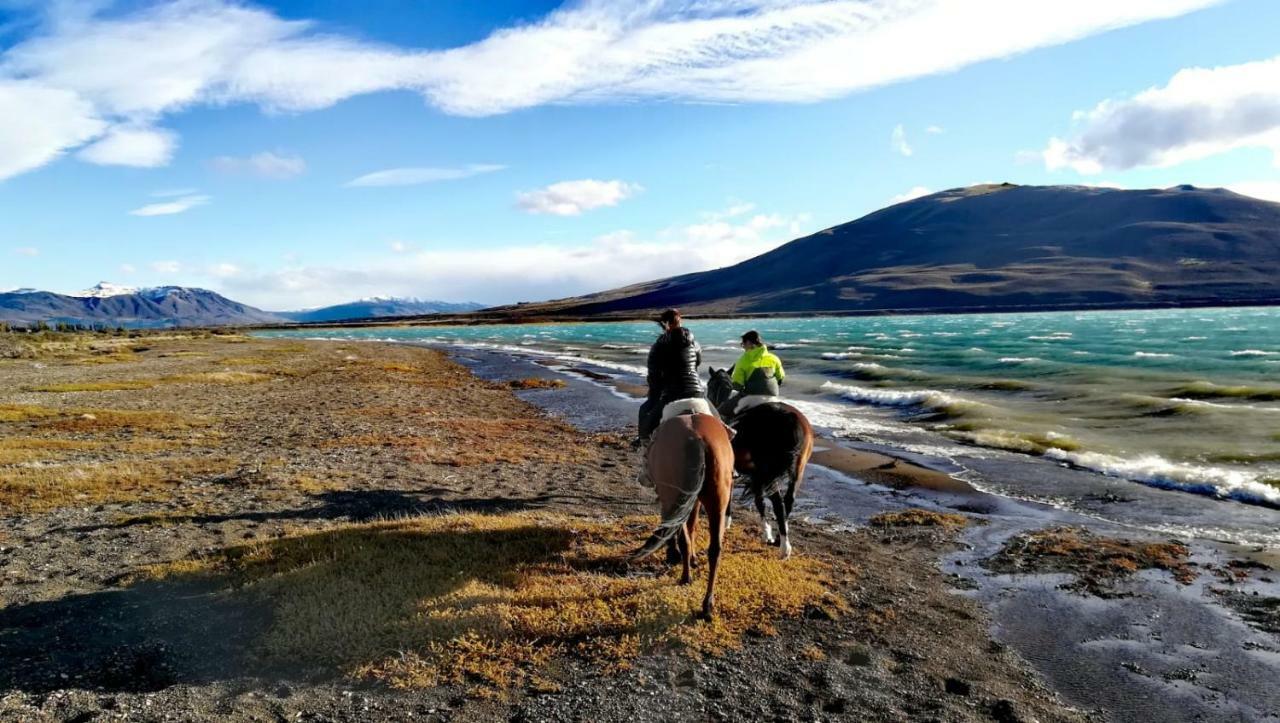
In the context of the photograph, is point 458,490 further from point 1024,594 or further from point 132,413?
point 132,413

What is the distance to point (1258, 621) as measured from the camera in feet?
32.7

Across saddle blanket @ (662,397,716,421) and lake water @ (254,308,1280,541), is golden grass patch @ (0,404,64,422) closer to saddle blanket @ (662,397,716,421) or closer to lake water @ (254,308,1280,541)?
saddle blanket @ (662,397,716,421)

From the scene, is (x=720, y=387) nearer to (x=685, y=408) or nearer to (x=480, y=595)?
(x=685, y=408)

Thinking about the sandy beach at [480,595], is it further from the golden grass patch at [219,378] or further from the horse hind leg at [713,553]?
the golden grass patch at [219,378]

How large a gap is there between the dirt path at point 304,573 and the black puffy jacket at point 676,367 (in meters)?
3.97

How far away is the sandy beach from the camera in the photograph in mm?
7512

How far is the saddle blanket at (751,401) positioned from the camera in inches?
479

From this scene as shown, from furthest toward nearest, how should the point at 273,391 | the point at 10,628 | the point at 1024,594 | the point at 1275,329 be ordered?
1. the point at 1275,329
2. the point at 273,391
3. the point at 1024,594
4. the point at 10,628

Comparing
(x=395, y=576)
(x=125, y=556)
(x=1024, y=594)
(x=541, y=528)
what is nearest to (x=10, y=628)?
(x=125, y=556)

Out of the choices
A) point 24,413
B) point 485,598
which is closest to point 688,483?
point 485,598

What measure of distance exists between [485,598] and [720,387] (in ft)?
20.0

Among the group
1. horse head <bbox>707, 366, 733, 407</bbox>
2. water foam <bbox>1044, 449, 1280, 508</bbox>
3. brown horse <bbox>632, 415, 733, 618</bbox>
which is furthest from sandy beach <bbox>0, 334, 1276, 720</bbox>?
water foam <bbox>1044, 449, 1280, 508</bbox>

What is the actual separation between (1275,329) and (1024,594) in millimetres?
113710

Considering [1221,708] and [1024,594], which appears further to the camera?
[1024,594]
